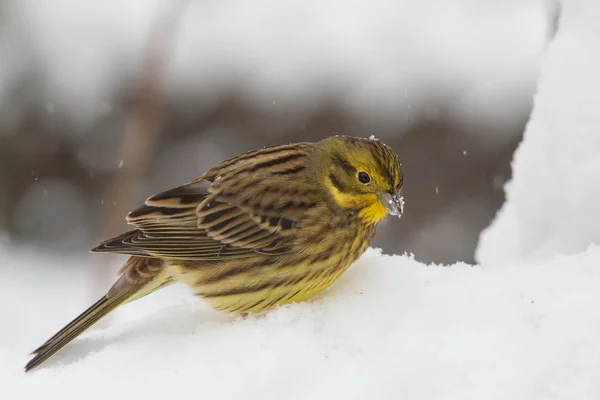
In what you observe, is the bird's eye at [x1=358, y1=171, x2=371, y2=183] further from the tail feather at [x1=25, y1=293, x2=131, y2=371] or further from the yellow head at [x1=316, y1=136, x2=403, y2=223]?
the tail feather at [x1=25, y1=293, x2=131, y2=371]

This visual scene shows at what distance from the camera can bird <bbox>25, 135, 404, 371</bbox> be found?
3154mm

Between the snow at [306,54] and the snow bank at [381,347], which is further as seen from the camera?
the snow at [306,54]

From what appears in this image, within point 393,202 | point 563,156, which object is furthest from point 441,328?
point 563,156

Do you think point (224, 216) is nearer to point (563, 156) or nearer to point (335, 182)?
point (335, 182)

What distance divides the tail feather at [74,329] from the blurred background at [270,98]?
3.67 meters

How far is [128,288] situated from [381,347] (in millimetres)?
1315

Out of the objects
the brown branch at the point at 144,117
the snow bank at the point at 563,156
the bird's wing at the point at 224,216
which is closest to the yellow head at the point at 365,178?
the bird's wing at the point at 224,216

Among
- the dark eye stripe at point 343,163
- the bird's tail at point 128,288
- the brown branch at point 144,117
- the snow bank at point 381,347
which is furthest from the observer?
the brown branch at point 144,117

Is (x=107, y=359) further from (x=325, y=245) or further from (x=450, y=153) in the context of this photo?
(x=450, y=153)

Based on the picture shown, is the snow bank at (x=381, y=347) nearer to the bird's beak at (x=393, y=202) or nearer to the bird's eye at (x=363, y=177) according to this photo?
the bird's beak at (x=393, y=202)

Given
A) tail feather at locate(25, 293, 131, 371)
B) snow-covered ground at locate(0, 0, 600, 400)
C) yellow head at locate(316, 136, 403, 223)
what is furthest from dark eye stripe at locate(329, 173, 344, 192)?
tail feather at locate(25, 293, 131, 371)

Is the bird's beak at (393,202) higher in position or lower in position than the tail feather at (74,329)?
higher

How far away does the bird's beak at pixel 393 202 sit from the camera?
3.30 metres

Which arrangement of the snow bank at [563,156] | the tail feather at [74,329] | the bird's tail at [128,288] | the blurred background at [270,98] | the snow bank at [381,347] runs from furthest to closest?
the blurred background at [270,98], the snow bank at [563,156], the bird's tail at [128,288], the tail feather at [74,329], the snow bank at [381,347]
